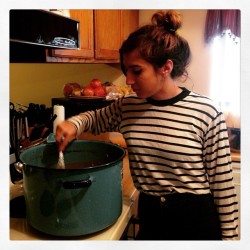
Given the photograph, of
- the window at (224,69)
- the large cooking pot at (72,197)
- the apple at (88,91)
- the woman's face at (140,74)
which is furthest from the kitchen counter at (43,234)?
the apple at (88,91)

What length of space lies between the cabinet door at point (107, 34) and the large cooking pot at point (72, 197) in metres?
0.78

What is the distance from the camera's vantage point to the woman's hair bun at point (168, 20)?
0.63 m

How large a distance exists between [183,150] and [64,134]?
0.26 meters

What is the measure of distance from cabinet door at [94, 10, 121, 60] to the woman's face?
0.60 meters

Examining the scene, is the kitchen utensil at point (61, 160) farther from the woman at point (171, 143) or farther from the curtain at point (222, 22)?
the curtain at point (222, 22)

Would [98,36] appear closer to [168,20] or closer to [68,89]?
[68,89]

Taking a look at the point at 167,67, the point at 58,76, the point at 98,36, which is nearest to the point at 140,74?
the point at 167,67

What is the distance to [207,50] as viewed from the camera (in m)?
1.29

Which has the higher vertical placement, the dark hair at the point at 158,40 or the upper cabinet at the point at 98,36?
the upper cabinet at the point at 98,36

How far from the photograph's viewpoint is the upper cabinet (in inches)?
39.0
